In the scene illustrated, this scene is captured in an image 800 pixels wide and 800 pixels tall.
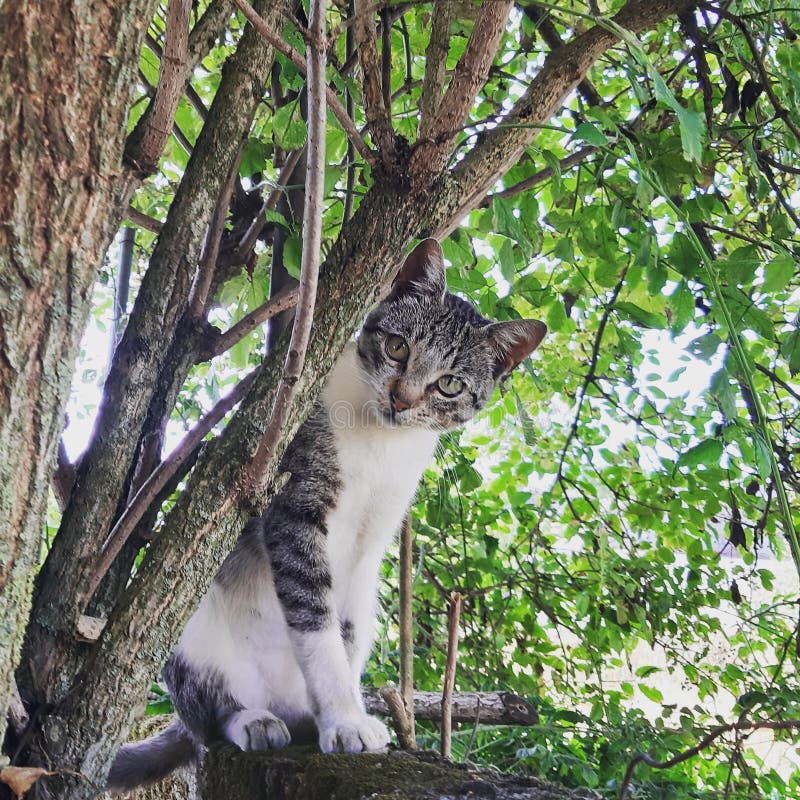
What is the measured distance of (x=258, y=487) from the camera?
4.28ft

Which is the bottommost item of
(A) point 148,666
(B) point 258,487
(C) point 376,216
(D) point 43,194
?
(A) point 148,666

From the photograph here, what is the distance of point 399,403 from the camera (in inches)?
97.7

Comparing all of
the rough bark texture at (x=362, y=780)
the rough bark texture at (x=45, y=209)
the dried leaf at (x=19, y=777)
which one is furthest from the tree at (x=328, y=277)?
the rough bark texture at (x=362, y=780)

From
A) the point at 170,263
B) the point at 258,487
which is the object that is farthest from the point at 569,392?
the point at 258,487

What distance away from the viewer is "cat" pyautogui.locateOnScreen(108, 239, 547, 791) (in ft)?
6.81

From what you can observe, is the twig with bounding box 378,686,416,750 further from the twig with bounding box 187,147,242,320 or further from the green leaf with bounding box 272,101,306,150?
the green leaf with bounding box 272,101,306,150

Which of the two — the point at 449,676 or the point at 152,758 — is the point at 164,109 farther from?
the point at 152,758

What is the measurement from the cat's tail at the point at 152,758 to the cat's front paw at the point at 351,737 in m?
0.44

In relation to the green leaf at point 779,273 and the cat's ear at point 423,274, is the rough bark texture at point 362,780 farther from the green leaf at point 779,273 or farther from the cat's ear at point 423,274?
the cat's ear at point 423,274

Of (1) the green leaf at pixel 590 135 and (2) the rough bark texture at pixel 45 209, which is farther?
(1) the green leaf at pixel 590 135

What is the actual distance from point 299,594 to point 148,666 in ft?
2.88

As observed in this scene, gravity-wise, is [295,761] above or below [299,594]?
below

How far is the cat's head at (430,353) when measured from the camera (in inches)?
99.0

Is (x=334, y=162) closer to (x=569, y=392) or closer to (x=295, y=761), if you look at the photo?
(x=295, y=761)
